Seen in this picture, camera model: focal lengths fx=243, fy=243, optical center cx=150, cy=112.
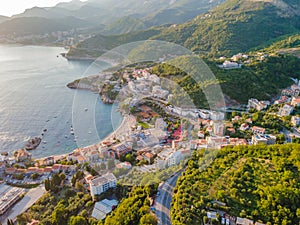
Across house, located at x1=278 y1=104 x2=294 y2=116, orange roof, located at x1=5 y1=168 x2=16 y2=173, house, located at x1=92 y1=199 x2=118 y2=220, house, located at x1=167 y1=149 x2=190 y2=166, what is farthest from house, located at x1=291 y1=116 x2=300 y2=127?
orange roof, located at x1=5 y1=168 x2=16 y2=173

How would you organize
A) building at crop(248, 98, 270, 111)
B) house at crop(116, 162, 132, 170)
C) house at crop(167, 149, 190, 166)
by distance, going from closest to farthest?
house at crop(167, 149, 190, 166)
house at crop(116, 162, 132, 170)
building at crop(248, 98, 270, 111)

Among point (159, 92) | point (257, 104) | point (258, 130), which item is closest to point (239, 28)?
point (159, 92)

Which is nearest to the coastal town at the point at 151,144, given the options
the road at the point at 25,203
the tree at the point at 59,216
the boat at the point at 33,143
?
the road at the point at 25,203

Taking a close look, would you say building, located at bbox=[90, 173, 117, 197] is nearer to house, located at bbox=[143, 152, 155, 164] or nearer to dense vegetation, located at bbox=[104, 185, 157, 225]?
dense vegetation, located at bbox=[104, 185, 157, 225]

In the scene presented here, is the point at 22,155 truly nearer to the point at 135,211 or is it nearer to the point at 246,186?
the point at 135,211

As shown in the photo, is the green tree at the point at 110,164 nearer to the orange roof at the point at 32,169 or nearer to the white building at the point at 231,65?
the orange roof at the point at 32,169

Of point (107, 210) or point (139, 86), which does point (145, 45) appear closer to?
point (139, 86)
